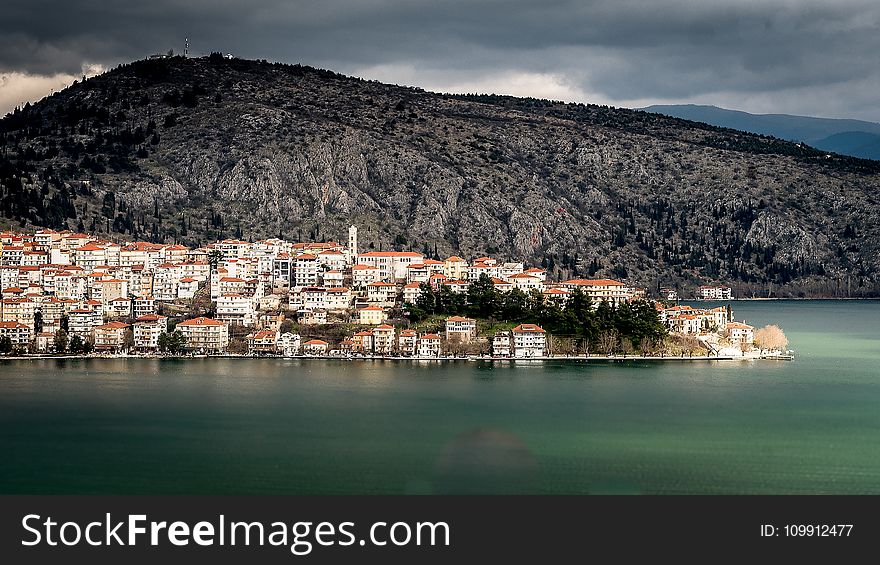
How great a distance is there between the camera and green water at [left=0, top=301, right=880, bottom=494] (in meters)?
28.4

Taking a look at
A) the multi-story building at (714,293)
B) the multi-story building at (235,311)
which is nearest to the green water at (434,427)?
the multi-story building at (235,311)

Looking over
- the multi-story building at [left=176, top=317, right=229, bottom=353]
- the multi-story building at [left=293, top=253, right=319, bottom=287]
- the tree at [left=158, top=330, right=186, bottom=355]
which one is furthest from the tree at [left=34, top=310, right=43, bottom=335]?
the multi-story building at [left=293, top=253, right=319, bottom=287]

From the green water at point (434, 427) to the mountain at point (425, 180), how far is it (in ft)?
151

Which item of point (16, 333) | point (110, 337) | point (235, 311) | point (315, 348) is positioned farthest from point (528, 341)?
point (16, 333)

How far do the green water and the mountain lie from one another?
46.0m

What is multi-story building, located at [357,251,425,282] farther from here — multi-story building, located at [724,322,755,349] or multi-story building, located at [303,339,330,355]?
multi-story building, located at [724,322,755,349]

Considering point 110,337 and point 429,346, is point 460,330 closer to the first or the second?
point 429,346

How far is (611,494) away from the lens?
1057 inches

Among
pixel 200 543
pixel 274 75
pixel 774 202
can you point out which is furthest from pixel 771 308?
pixel 200 543

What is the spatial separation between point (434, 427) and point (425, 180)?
7728 centimetres

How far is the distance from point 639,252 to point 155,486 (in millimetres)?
90670

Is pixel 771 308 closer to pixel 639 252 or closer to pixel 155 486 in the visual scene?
pixel 639 252

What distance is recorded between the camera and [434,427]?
34.8m

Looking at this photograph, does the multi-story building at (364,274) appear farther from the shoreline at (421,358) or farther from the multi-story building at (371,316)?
the shoreline at (421,358)
